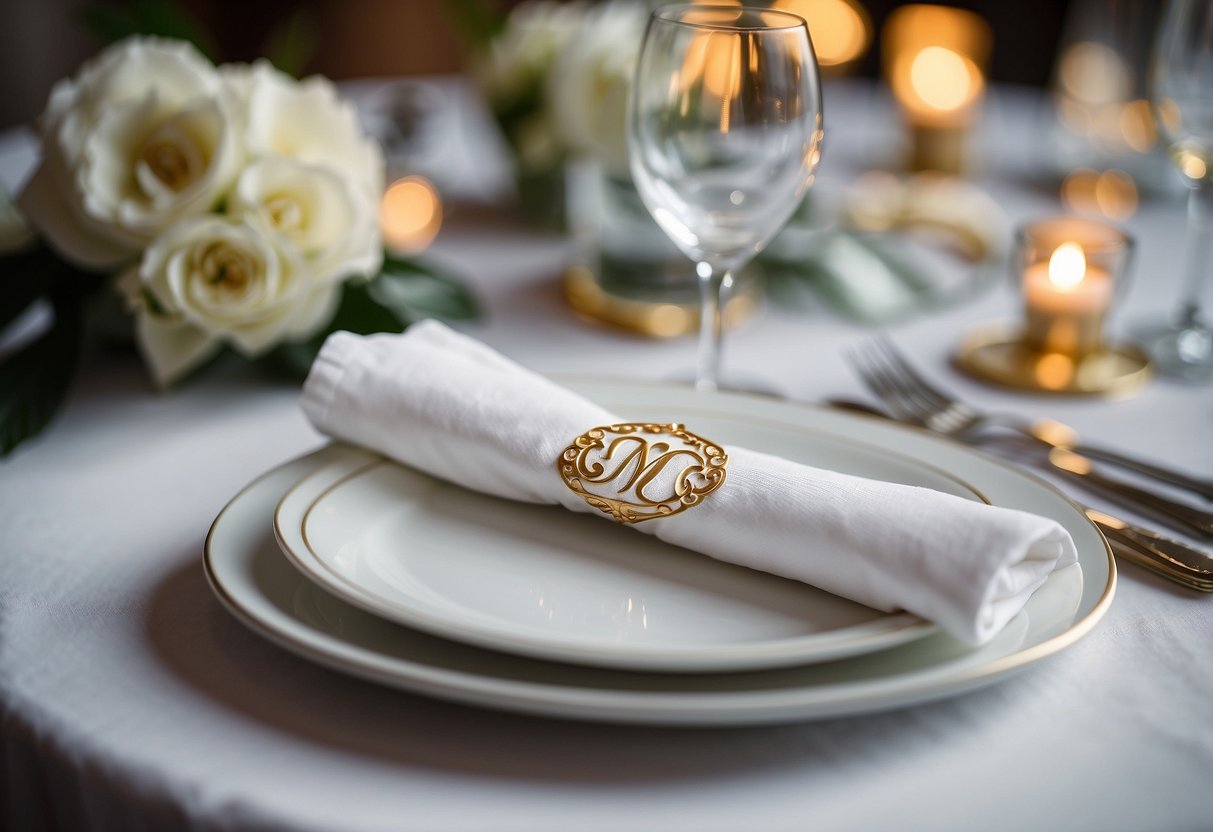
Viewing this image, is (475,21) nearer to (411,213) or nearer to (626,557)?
(411,213)

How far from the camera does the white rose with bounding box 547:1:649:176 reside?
110 cm

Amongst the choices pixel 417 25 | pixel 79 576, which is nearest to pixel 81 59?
pixel 417 25

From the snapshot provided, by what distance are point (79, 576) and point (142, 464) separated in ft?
0.54

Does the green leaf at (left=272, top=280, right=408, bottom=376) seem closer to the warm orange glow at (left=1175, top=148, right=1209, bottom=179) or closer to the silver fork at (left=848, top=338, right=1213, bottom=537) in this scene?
the silver fork at (left=848, top=338, right=1213, bottom=537)

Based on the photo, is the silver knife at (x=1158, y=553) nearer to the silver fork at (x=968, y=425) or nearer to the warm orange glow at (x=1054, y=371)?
the silver fork at (x=968, y=425)

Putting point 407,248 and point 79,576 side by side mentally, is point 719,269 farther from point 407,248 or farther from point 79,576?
point 407,248

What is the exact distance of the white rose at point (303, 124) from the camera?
2.69 ft

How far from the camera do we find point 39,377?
81 cm

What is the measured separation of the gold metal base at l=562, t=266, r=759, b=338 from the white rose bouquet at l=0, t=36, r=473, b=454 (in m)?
0.24

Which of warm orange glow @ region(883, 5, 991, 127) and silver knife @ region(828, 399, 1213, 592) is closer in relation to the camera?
silver knife @ region(828, 399, 1213, 592)

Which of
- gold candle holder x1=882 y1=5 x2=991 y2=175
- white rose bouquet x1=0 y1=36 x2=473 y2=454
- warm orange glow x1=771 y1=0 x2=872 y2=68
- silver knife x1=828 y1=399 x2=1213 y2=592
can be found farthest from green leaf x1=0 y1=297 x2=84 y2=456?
warm orange glow x1=771 y1=0 x2=872 y2=68

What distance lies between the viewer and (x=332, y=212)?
0.82 metres

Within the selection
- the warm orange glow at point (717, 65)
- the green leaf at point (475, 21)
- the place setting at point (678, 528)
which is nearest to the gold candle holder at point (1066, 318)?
the place setting at point (678, 528)

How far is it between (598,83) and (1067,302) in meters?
0.50
